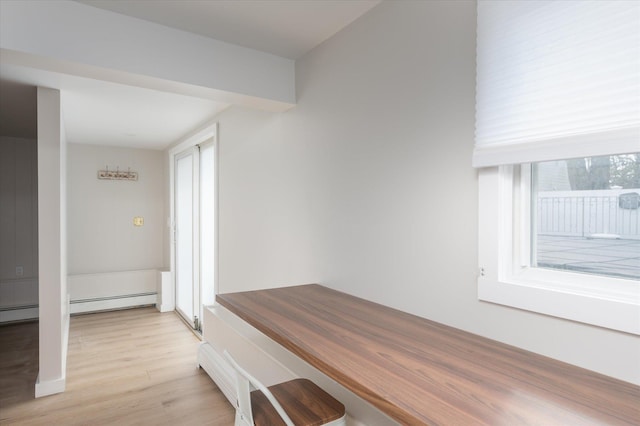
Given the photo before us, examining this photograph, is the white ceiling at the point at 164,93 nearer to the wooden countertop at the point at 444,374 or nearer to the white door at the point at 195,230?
the white door at the point at 195,230

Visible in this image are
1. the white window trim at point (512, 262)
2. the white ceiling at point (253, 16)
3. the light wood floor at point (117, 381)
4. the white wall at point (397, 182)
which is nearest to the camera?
the white window trim at point (512, 262)

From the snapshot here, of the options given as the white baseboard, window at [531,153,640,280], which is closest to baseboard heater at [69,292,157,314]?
the white baseboard

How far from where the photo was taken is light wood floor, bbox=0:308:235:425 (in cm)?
262

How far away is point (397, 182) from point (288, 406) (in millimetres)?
1030

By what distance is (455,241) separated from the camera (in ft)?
4.51

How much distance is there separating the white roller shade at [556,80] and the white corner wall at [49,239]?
3.05 metres

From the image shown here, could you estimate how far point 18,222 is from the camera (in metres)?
5.00

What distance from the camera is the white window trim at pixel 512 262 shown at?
1.09 meters

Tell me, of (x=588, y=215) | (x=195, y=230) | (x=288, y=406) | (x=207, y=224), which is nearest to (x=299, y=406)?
(x=288, y=406)

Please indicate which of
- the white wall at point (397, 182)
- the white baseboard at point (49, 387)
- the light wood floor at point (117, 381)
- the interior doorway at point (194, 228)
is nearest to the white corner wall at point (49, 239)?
the white baseboard at point (49, 387)

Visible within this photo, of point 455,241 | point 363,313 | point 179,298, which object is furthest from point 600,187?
point 179,298

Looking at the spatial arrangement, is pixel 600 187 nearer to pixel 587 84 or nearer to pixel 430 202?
pixel 587 84

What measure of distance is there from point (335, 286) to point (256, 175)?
4.20 ft

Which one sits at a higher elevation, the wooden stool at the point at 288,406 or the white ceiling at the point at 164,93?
the white ceiling at the point at 164,93
